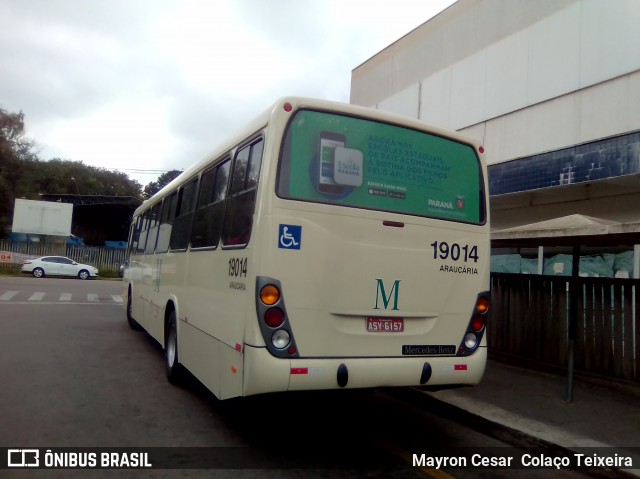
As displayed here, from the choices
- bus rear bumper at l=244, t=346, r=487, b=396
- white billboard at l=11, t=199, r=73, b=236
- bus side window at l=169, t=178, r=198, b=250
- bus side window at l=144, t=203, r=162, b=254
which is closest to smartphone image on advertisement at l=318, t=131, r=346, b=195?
bus rear bumper at l=244, t=346, r=487, b=396

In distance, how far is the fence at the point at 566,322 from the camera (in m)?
7.33

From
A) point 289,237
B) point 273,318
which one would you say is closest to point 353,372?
point 273,318

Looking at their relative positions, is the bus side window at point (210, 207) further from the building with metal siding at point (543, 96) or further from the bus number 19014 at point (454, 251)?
the building with metal siding at point (543, 96)

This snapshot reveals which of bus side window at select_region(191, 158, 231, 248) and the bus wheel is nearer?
bus side window at select_region(191, 158, 231, 248)

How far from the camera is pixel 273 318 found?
439 centimetres

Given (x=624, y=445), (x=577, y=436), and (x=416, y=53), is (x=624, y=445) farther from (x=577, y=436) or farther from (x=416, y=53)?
(x=416, y=53)

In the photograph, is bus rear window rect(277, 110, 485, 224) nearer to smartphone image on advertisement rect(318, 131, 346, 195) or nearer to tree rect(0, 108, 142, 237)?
smartphone image on advertisement rect(318, 131, 346, 195)

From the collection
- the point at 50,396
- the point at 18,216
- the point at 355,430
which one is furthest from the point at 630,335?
the point at 18,216

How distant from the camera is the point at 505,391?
7.21 meters

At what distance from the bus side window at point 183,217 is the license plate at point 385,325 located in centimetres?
304

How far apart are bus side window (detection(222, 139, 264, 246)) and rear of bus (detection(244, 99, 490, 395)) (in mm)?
262

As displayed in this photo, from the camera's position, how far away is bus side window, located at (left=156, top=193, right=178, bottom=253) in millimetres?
8211

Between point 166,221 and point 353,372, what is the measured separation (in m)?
5.13

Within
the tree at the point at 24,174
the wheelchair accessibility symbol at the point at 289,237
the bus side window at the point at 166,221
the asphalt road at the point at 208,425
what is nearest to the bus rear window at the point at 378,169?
the wheelchair accessibility symbol at the point at 289,237
